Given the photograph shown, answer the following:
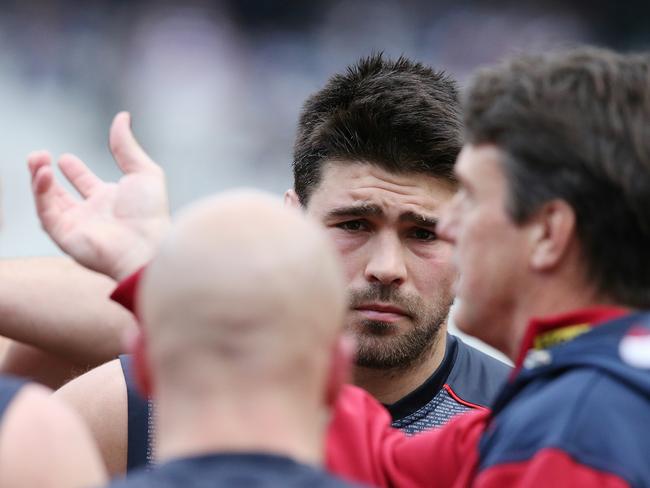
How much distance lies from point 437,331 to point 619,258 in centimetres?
142

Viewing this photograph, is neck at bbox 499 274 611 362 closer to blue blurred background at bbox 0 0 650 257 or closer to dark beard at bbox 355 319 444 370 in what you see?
dark beard at bbox 355 319 444 370

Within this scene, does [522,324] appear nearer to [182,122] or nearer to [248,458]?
[248,458]

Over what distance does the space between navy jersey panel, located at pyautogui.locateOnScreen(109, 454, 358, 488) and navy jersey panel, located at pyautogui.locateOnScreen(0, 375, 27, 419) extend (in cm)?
34

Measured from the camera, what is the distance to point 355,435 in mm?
2398

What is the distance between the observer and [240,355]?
1520 mm

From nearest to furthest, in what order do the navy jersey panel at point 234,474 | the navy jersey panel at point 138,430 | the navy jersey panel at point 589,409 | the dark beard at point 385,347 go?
1. the navy jersey panel at point 234,474
2. the navy jersey panel at point 589,409
3. the navy jersey panel at point 138,430
4. the dark beard at point 385,347

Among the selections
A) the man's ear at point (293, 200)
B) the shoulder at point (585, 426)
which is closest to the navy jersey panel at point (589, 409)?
the shoulder at point (585, 426)

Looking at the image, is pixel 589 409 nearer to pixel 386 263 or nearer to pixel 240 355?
pixel 240 355

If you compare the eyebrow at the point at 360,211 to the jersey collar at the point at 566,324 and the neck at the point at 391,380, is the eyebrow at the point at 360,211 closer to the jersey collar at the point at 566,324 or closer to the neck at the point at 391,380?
the neck at the point at 391,380

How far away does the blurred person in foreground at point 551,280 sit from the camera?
6.19 feet

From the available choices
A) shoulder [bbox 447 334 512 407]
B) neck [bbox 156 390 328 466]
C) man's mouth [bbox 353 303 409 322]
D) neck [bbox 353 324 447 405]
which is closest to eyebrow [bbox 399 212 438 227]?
man's mouth [bbox 353 303 409 322]

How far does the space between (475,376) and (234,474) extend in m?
2.35

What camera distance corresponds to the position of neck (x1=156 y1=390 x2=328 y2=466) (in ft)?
4.94

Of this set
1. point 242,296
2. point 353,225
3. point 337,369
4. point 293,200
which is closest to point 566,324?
point 337,369
